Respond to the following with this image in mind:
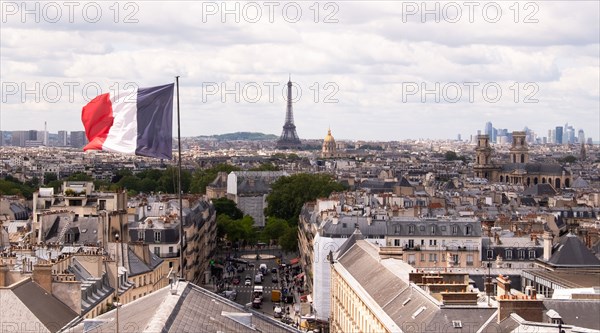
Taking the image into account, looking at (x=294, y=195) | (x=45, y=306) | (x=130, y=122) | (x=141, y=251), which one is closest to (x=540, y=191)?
(x=294, y=195)

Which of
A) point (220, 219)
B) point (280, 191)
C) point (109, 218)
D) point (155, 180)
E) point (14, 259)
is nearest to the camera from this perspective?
point (14, 259)

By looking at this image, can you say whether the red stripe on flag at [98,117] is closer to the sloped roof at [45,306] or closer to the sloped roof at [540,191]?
the sloped roof at [45,306]

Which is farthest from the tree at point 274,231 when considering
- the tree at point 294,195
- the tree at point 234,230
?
the tree at point 294,195

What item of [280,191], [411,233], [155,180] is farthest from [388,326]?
[155,180]

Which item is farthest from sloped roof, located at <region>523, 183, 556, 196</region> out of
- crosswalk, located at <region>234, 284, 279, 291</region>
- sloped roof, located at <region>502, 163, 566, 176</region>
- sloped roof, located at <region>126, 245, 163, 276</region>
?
sloped roof, located at <region>126, 245, 163, 276</region>

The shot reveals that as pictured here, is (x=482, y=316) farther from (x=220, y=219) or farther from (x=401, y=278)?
(x=220, y=219)

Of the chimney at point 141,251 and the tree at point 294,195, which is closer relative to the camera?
the chimney at point 141,251

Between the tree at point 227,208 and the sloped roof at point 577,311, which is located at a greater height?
the sloped roof at point 577,311
